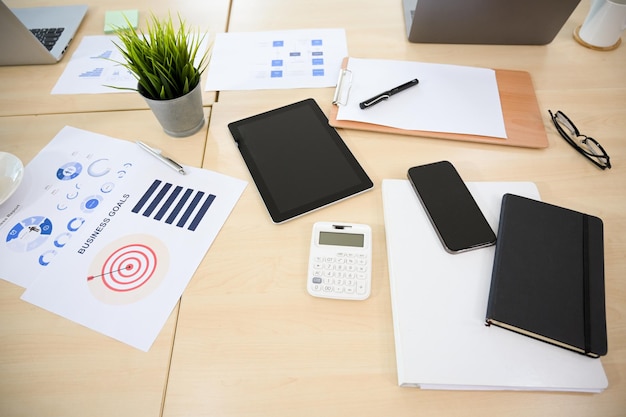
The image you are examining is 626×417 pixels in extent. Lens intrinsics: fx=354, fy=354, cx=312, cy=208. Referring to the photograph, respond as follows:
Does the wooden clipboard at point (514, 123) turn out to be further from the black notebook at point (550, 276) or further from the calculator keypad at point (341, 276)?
the calculator keypad at point (341, 276)

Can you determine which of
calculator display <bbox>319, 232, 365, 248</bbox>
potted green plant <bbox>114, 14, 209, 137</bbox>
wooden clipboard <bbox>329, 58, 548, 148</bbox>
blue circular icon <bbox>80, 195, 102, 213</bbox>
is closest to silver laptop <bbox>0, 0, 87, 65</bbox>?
potted green plant <bbox>114, 14, 209, 137</bbox>

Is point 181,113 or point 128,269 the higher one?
point 181,113

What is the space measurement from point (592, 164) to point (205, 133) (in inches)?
30.9

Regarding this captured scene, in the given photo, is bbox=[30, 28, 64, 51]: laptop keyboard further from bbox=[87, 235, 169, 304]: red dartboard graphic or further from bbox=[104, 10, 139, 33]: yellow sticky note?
bbox=[87, 235, 169, 304]: red dartboard graphic

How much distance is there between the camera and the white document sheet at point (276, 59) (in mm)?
836

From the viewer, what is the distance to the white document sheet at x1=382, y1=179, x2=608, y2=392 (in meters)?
0.48

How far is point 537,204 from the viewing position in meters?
0.60

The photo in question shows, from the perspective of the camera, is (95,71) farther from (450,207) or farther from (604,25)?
(604,25)

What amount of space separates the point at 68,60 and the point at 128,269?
0.66 metres

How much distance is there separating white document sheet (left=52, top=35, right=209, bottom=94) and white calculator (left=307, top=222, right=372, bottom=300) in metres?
0.60

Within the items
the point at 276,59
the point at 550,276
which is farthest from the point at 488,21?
the point at 550,276

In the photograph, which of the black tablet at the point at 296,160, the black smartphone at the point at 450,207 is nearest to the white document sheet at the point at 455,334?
the black smartphone at the point at 450,207

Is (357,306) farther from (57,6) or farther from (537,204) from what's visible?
(57,6)

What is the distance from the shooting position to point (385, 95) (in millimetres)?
761
